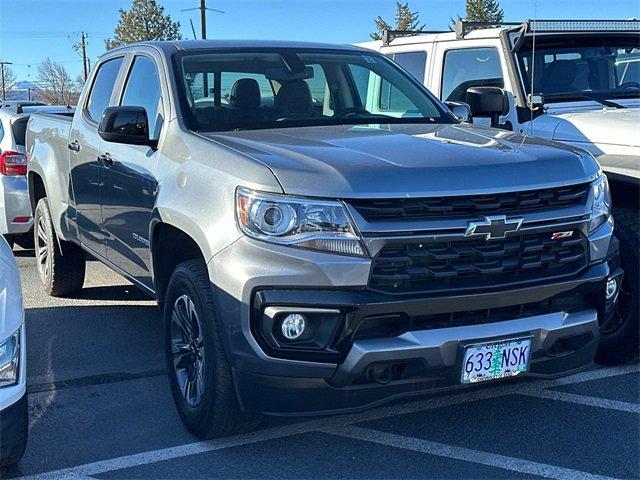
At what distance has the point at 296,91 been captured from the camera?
15.8ft

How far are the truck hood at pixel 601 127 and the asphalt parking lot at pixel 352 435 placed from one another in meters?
1.41

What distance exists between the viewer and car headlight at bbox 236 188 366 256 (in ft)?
10.6

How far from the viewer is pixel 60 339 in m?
5.62

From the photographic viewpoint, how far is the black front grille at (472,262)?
327 cm

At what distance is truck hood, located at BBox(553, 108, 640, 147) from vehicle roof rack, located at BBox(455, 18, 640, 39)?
79 cm

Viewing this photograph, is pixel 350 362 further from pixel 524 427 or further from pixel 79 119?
pixel 79 119

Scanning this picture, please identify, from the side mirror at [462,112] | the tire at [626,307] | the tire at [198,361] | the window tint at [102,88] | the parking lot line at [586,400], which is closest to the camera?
the tire at [198,361]

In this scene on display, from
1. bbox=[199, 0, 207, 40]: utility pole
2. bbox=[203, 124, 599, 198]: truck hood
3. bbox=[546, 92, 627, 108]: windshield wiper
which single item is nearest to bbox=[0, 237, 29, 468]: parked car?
bbox=[203, 124, 599, 198]: truck hood

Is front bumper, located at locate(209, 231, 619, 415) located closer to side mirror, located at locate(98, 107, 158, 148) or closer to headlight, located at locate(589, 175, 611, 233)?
headlight, located at locate(589, 175, 611, 233)

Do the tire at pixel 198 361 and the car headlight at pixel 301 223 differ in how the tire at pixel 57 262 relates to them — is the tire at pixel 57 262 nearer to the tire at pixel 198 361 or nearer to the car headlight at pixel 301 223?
the tire at pixel 198 361

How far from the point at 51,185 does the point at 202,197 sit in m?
3.10

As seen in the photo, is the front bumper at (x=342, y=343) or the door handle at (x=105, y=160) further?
the door handle at (x=105, y=160)

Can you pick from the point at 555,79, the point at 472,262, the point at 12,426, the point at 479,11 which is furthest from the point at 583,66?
the point at 479,11

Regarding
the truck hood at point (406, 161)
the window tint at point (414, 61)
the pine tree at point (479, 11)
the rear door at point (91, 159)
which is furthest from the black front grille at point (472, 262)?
the pine tree at point (479, 11)
